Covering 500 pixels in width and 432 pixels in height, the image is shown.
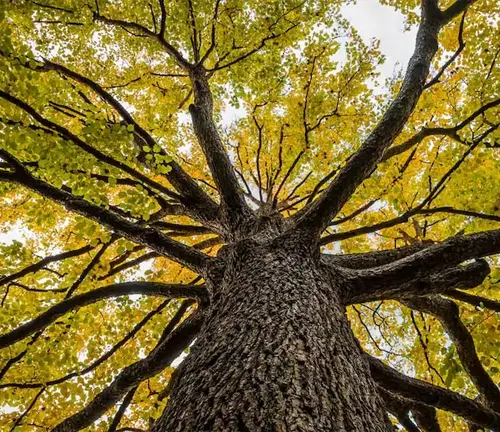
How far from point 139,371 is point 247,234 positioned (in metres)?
1.57

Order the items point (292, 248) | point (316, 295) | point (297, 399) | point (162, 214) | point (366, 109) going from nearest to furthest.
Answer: point (297, 399)
point (316, 295)
point (292, 248)
point (162, 214)
point (366, 109)

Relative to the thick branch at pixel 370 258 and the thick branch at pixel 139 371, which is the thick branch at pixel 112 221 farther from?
the thick branch at pixel 370 258

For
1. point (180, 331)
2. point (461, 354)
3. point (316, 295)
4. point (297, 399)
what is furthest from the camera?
point (461, 354)

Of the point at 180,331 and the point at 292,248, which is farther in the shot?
the point at 180,331

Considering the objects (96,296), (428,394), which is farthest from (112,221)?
(428,394)

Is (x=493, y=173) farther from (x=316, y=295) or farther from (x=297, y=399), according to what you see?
(x=297, y=399)

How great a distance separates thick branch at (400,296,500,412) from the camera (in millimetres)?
3430

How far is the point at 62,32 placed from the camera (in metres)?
7.04

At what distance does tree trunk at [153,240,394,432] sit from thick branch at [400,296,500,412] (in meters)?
1.62

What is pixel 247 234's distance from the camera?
3.61 metres

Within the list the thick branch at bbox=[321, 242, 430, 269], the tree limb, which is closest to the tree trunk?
the tree limb

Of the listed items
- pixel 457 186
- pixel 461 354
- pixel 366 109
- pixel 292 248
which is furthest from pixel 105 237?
pixel 366 109

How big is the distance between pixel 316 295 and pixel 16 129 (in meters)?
2.86

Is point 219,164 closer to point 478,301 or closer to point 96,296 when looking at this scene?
Result: point 96,296
